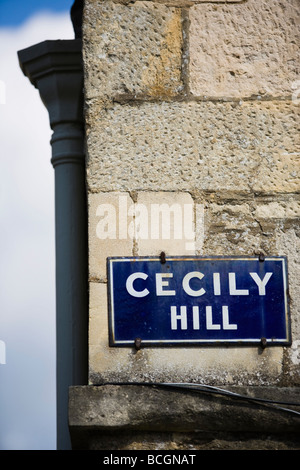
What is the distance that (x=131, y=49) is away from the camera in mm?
2795

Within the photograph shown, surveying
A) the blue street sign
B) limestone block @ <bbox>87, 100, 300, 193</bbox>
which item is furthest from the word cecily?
limestone block @ <bbox>87, 100, 300, 193</bbox>

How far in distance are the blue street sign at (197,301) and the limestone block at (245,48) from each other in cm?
60

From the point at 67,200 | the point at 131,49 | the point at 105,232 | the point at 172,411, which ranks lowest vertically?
the point at 172,411

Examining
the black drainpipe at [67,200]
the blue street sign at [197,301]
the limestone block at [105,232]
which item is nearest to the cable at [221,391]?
the blue street sign at [197,301]

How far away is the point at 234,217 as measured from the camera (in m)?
2.72

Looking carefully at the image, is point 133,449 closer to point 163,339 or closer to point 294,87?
point 163,339

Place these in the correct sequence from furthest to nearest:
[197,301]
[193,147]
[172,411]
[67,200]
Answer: [67,200] < [193,147] < [197,301] < [172,411]

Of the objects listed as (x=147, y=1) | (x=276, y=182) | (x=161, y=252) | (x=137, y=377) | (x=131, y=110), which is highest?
(x=147, y=1)

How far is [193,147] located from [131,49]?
0.40 metres

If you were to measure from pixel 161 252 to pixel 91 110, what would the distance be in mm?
533

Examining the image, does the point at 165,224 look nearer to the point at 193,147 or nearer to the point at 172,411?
the point at 193,147

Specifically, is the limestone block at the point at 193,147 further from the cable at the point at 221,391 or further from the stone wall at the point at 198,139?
the cable at the point at 221,391

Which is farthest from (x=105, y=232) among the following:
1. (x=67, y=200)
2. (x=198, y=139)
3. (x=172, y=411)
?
(x=67, y=200)
